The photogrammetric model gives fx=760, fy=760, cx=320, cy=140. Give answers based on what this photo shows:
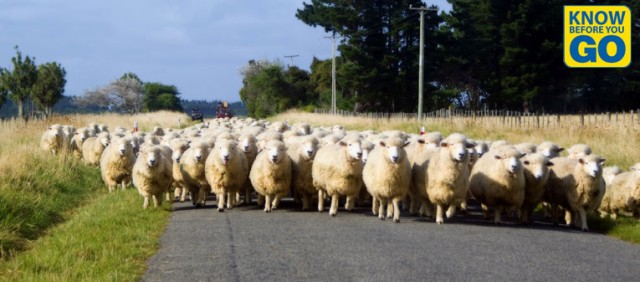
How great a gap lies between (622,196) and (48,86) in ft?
169

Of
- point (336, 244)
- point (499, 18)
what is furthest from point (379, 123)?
point (336, 244)

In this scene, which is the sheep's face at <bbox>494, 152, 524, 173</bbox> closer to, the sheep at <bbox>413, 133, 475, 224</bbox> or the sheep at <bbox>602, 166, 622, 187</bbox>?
the sheep at <bbox>413, 133, 475, 224</bbox>

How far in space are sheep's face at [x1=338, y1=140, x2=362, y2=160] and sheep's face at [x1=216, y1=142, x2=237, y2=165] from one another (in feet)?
6.72

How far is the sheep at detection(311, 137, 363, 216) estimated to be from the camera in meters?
13.1

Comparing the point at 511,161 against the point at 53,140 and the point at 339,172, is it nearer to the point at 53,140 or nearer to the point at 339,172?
the point at 339,172

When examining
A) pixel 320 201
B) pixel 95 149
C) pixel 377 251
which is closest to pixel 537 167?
pixel 320 201

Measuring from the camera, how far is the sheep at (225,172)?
1379 cm

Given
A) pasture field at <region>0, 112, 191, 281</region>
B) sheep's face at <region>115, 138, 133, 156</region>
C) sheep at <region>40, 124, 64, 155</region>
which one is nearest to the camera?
pasture field at <region>0, 112, 191, 281</region>

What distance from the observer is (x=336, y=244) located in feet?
31.3

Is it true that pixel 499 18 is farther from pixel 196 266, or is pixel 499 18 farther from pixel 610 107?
pixel 196 266

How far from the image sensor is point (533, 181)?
1290cm

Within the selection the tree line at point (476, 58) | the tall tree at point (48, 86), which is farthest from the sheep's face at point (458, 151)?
the tall tree at point (48, 86)

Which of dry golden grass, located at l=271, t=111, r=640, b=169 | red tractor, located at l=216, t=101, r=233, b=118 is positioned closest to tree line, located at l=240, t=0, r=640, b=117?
red tractor, located at l=216, t=101, r=233, b=118

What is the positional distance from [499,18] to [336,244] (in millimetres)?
46452
